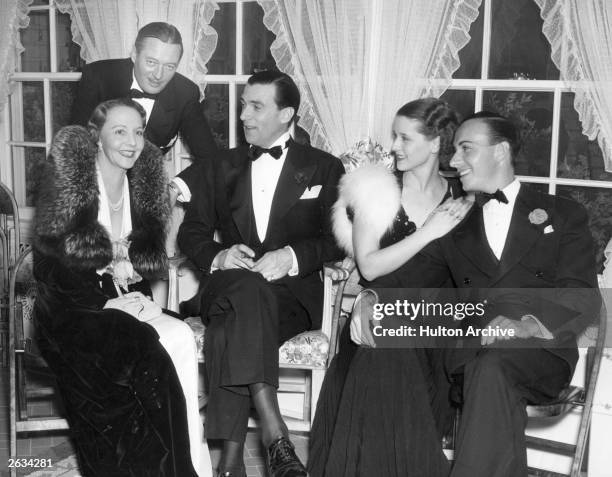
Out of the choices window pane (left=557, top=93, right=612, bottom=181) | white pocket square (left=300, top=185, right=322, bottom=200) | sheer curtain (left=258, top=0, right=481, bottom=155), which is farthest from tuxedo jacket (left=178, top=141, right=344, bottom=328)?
window pane (left=557, top=93, right=612, bottom=181)

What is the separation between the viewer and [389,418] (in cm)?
251

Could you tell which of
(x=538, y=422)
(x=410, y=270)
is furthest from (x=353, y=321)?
(x=538, y=422)

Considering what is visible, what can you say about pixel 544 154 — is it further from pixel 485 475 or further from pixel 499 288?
pixel 485 475

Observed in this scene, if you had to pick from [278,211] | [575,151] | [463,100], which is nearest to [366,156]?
[278,211]

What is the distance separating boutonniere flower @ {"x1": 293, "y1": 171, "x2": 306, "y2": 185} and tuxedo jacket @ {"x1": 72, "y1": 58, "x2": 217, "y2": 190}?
412 millimetres

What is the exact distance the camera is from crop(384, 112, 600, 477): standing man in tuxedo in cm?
234

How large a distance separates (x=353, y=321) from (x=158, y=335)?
2.09 ft

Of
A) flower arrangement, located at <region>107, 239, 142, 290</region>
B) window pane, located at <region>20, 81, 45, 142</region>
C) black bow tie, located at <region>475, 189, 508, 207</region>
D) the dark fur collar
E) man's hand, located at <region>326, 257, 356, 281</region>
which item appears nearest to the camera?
black bow tie, located at <region>475, 189, 508, 207</region>

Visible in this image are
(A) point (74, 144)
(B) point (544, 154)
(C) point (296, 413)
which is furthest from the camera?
(C) point (296, 413)

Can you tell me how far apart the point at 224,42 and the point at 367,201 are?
136 cm

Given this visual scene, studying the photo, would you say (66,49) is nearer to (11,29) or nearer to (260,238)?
(11,29)

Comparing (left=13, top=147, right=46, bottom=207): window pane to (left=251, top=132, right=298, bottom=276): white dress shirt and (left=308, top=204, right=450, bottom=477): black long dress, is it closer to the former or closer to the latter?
(left=251, top=132, right=298, bottom=276): white dress shirt

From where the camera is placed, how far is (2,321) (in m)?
3.91

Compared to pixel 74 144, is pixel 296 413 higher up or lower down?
lower down
